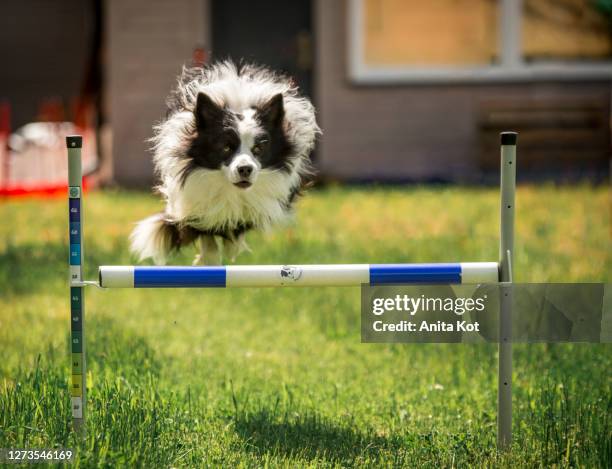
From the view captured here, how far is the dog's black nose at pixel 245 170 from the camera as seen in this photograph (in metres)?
3.87

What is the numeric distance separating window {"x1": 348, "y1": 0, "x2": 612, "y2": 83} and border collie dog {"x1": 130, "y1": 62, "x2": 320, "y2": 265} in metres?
9.25

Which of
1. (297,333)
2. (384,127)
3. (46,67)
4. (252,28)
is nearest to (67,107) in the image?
(46,67)

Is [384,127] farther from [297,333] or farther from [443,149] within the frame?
[297,333]

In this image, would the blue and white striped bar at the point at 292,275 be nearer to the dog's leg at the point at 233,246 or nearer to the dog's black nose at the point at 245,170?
the dog's black nose at the point at 245,170

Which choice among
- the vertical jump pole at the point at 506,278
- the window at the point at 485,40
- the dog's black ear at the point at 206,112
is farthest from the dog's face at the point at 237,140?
the window at the point at 485,40

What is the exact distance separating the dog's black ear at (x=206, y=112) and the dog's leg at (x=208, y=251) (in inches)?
20.8

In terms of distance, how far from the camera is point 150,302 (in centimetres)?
711

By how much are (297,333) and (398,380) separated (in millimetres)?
1268

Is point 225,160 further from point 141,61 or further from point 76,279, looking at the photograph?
point 141,61

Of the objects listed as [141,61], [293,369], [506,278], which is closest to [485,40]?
[141,61]

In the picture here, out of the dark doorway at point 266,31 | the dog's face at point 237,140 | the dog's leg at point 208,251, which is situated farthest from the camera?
the dark doorway at point 266,31

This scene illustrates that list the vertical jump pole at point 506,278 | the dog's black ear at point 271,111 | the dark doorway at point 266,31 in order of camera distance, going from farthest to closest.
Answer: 1. the dark doorway at point 266,31
2. the dog's black ear at point 271,111
3. the vertical jump pole at point 506,278

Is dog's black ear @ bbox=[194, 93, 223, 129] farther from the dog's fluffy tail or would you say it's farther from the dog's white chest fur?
the dog's fluffy tail

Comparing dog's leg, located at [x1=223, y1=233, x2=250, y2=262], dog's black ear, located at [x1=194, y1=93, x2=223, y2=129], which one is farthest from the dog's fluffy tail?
dog's black ear, located at [x1=194, y1=93, x2=223, y2=129]
